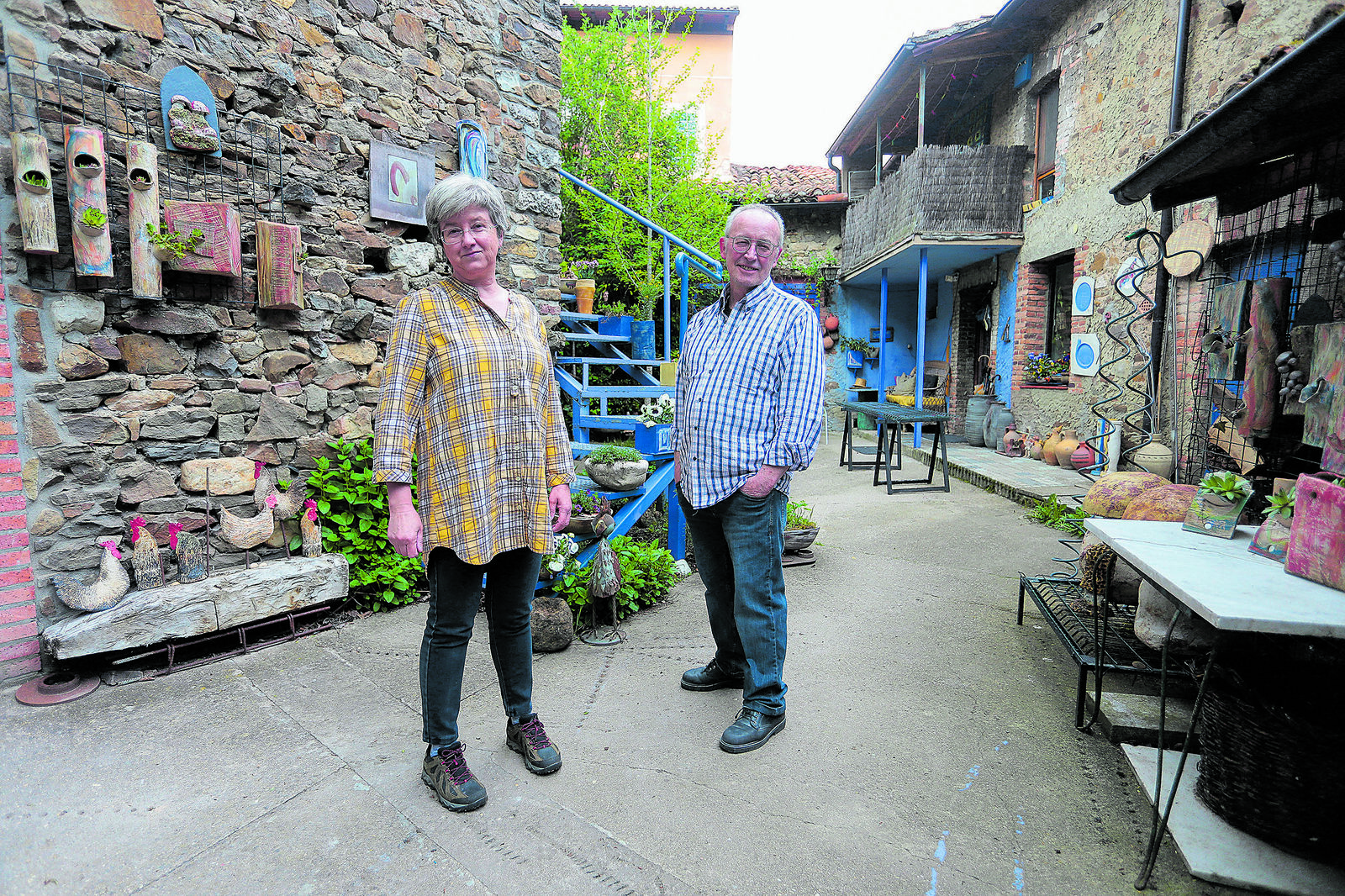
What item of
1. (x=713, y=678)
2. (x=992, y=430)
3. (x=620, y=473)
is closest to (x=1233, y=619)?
(x=713, y=678)

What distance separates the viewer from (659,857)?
1859 millimetres

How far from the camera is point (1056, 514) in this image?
5.61 m

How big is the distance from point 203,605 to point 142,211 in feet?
5.65

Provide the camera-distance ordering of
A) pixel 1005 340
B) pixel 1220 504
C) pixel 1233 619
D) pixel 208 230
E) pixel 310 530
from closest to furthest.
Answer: pixel 1233 619, pixel 1220 504, pixel 208 230, pixel 310 530, pixel 1005 340

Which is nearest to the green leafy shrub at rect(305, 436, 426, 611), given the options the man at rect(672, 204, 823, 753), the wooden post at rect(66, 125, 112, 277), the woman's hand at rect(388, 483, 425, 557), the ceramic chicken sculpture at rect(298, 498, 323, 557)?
the ceramic chicken sculpture at rect(298, 498, 323, 557)

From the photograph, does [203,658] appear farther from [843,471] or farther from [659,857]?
[843,471]

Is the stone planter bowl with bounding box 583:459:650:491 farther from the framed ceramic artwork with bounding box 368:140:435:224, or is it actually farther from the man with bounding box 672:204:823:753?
the framed ceramic artwork with bounding box 368:140:435:224

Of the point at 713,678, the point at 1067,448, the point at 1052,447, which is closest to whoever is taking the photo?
the point at 713,678

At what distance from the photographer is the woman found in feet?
6.34

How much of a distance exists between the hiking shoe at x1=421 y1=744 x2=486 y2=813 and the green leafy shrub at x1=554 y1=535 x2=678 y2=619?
4.52 feet

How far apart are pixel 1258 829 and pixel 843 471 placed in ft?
21.3

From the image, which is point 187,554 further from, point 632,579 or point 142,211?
point 632,579

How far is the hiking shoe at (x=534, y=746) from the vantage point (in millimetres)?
2215

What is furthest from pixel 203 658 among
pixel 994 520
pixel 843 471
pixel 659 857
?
pixel 843 471
